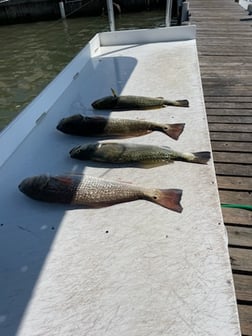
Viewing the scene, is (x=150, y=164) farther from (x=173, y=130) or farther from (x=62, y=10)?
(x=62, y=10)

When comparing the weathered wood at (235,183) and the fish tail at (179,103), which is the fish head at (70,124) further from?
the weathered wood at (235,183)

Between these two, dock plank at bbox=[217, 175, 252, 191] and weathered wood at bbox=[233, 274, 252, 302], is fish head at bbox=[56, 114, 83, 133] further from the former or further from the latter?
weathered wood at bbox=[233, 274, 252, 302]

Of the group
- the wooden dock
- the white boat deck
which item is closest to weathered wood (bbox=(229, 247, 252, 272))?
the wooden dock

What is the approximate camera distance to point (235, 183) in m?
2.67

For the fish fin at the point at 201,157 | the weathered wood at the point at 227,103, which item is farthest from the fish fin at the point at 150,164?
the weathered wood at the point at 227,103

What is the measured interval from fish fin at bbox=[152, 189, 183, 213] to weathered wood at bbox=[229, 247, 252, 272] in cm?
51

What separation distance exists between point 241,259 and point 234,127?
1755mm

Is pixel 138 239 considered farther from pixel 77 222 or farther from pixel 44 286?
pixel 44 286

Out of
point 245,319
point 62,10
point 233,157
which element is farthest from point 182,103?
point 62,10

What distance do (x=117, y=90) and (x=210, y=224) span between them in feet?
7.85

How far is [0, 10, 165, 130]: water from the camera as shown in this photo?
10266 mm

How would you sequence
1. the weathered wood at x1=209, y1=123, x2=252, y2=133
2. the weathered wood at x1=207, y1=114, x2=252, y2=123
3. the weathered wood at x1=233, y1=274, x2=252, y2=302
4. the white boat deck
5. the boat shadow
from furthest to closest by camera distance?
the weathered wood at x1=207, y1=114, x2=252, y2=123 → the weathered wood at x1=209, y1=123, x2=252, y2=133 → the weathered wood at x1=233, y1=274, x2=252, y2=302 → the boat shadow → the white boat deck

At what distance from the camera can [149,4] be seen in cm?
2078

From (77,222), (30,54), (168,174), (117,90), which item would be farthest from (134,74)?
(30,54)
